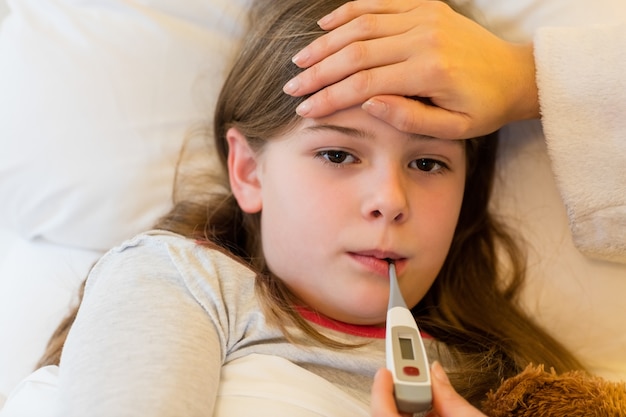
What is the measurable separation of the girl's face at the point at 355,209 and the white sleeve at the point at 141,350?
6.6 inches

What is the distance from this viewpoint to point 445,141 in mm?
1070

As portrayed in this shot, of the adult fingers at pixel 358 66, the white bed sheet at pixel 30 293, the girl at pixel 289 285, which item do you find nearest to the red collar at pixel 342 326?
the girl at pixel 289 285

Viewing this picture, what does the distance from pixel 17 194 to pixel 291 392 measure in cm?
69

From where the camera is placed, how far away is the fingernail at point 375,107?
98cm

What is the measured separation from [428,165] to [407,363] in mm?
363

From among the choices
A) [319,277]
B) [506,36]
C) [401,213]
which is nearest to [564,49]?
[506,36]

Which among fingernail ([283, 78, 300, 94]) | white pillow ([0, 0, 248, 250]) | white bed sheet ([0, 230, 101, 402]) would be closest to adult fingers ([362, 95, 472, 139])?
fingernail ([283, 78, 300, 94])

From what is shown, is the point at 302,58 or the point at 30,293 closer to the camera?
the point at 302,58

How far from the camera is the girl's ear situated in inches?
45.1

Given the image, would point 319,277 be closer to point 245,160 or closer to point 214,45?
point 245,160

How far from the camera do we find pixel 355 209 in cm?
101

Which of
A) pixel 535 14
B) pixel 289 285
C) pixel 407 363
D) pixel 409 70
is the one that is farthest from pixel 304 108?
pixel 535 14

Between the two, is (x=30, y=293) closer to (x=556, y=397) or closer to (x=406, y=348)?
(x=406, y=348)

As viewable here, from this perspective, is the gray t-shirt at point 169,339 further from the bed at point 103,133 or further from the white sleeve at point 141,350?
the bed at point 103,133
